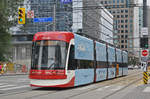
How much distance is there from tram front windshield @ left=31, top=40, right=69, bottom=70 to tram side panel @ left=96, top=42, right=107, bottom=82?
7.34 m

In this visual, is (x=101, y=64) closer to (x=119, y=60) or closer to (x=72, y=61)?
(x=72, y=61)

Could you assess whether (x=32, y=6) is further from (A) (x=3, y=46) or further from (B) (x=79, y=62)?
(A) (x=3, y=46)

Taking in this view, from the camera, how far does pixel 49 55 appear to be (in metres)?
17.1

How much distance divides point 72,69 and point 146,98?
19.4 feet

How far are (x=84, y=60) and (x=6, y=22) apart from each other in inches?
486

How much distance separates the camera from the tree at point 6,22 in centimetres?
787

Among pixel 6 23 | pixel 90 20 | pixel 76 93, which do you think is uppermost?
pixel 90 20

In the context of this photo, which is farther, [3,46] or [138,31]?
[138,31]

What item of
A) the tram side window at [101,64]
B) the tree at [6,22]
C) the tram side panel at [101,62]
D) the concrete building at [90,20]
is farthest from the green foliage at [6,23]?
the concrete building at [90,20]

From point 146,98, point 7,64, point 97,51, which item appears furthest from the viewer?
point 7,64

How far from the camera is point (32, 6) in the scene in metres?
73.2

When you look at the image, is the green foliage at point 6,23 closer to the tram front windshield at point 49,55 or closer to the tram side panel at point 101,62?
the tram front windshield at point 49,55

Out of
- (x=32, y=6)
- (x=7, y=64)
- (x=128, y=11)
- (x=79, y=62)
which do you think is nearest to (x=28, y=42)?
(x=32, y=6)

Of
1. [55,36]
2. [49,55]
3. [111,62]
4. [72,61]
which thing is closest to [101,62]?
[111,62]
